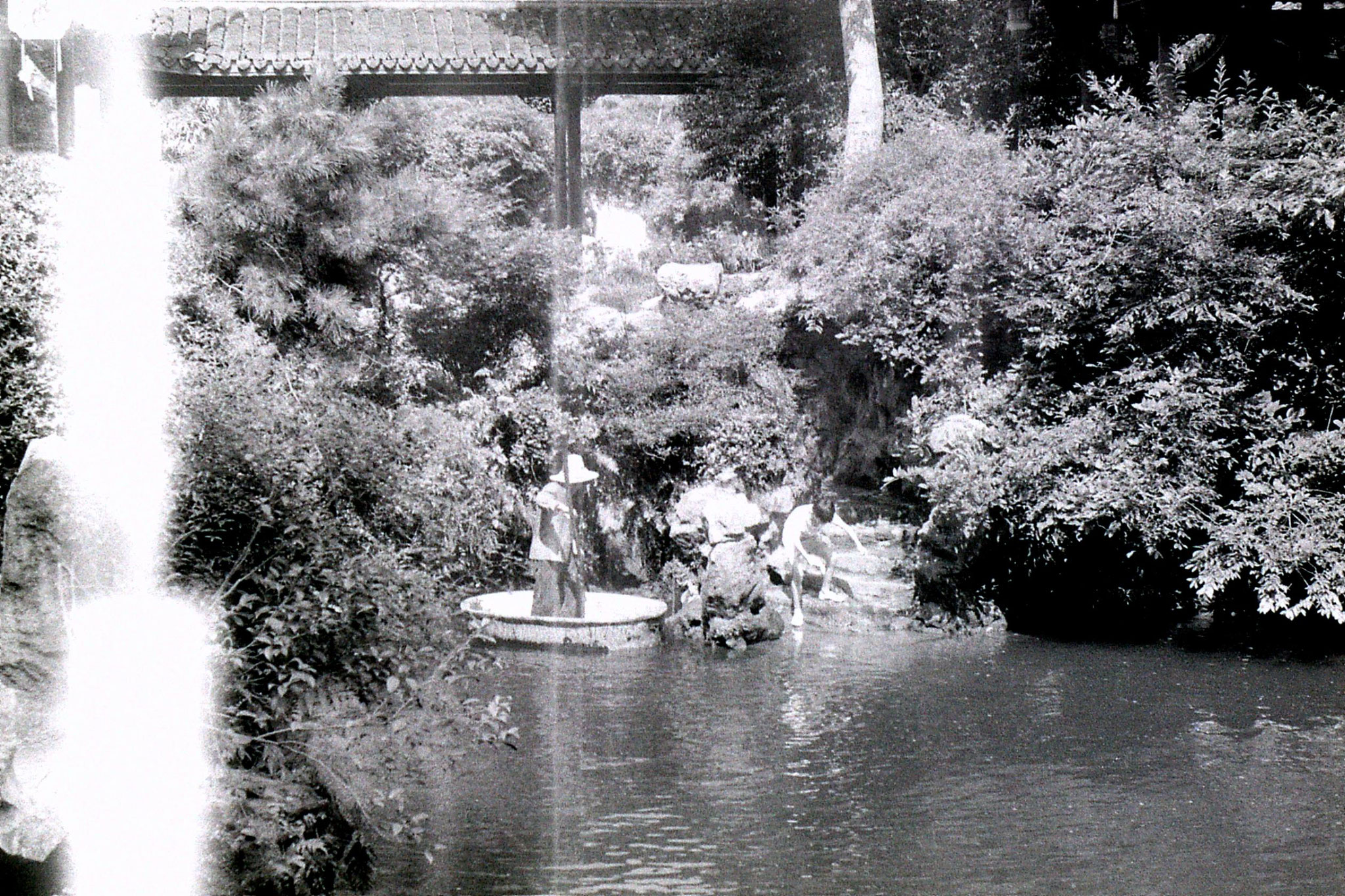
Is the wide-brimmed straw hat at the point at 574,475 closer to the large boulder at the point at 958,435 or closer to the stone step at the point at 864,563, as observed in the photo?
the stone step at the point at 864,563

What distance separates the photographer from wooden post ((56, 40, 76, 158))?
1597 cm

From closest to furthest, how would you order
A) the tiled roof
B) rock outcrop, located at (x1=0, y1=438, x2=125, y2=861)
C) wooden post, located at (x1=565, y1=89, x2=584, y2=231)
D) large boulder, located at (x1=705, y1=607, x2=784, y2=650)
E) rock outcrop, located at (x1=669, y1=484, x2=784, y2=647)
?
rock outcrop, located at (x1=0, y1=438, x2=125, y2=861) → large boulder, located at (x1=705, y1=607, x2=784, y2=650) → rock outcrop, located at (x1=669, y1=484, x2=784, y2=647) → the tiled roof → wooden post, located at (x1=565, y1=89, x2=584, y2=231)

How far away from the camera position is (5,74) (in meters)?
15.7

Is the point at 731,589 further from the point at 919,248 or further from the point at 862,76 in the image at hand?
the point at 862,76

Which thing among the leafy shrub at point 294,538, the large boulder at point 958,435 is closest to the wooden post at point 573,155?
the large boulder at point 958,435

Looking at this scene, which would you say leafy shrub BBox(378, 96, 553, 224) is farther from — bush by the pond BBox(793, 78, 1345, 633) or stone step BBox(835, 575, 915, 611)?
stone step BBox(835, 575, 915, 611)

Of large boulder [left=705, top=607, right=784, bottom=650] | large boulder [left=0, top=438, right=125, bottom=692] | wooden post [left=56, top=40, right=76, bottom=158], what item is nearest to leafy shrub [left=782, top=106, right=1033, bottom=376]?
large boulder [left=705, top=607, right=784, bottom=650]

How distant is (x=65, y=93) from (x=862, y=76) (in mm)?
9817

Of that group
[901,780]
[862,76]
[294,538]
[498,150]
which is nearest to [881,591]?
[901,780]

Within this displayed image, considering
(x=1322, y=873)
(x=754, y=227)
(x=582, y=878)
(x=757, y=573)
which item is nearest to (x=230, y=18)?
(x=754, y=227)

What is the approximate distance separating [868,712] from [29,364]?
21.6ft

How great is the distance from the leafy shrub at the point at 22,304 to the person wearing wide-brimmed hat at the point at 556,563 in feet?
14.1

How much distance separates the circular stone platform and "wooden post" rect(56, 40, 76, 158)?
335 inches

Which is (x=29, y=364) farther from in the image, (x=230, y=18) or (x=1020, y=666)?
(x=230, y=18)
